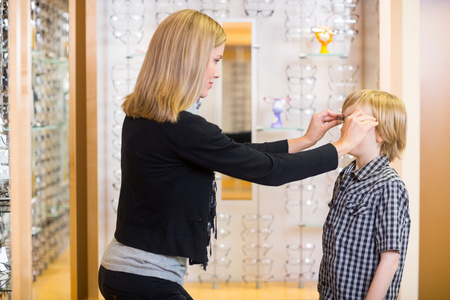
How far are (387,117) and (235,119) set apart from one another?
191 cm

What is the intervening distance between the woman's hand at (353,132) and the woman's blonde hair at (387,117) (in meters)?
0.13

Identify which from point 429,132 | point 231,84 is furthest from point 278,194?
point 429,132

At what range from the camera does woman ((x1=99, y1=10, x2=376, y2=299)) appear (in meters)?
1.71

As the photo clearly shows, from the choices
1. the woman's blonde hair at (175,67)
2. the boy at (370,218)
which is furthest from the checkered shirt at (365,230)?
the woman's blonde hair at (175,67)

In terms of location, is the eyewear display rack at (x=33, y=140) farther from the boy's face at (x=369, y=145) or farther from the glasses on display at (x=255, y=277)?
the boy's face at (x=369, y=145)

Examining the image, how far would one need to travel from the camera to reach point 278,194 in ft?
13.0

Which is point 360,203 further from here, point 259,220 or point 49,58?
point 49,58

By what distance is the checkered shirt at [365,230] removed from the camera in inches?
72.2

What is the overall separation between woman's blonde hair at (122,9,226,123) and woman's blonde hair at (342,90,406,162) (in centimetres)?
62

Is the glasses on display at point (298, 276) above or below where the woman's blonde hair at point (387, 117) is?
below

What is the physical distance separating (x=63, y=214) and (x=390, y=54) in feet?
7.04

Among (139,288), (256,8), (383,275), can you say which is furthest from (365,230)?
(256,8)

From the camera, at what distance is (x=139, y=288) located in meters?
1.71

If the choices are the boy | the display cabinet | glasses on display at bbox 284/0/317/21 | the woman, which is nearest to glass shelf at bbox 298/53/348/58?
the display cabinet
